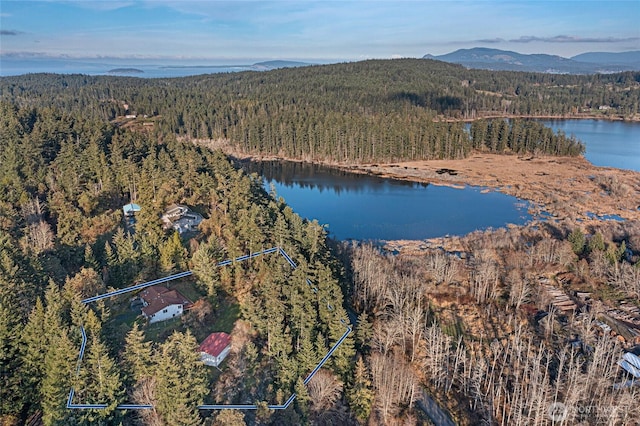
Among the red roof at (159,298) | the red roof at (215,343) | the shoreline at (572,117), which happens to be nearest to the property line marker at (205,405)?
the red roof at (159,298)

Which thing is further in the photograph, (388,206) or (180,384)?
(388,206)

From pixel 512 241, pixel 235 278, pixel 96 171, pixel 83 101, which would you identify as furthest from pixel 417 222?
pixel 83 101

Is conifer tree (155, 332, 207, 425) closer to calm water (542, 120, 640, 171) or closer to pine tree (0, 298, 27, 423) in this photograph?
pine tree (0, 298, 27, 423)

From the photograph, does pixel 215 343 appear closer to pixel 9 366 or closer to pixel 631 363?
pixel 9 366

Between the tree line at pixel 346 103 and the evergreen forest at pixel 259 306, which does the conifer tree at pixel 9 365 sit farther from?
the tree line at pixel 346 103

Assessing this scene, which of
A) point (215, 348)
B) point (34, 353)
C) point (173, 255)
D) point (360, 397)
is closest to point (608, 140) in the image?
point (360, 397)
